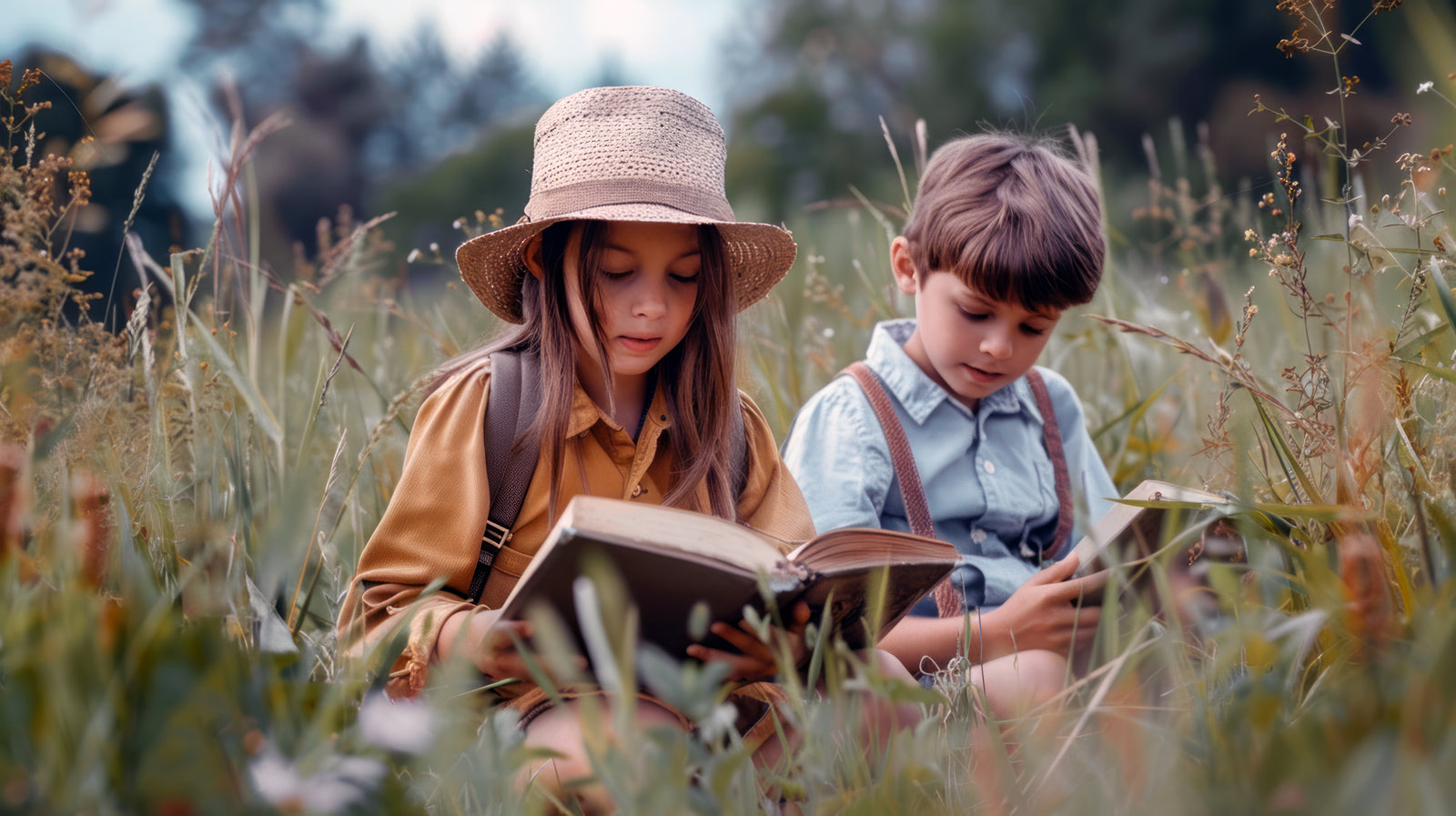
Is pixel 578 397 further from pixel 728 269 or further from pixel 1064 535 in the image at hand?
pixel 1064 535

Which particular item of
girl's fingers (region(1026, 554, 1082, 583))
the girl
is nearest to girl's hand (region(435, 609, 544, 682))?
the girl

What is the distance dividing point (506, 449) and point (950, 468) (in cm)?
91

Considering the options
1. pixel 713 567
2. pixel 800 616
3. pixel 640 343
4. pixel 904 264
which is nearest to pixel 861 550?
pixel 800 616

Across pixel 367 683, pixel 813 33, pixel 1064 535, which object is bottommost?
pixel 1064 535

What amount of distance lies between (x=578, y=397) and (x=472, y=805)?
734mm

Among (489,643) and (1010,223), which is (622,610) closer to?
(489,643)

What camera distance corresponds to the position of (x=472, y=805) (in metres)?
1.17

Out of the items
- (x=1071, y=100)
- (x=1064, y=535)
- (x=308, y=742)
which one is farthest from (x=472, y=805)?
(x=1071, y=100)

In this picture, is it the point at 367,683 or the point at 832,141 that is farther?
the point at 832,141

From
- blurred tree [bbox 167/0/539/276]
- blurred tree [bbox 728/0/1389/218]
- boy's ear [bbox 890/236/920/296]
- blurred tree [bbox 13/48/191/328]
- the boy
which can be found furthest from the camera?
blurred tree [bbox 167/0/539/276]

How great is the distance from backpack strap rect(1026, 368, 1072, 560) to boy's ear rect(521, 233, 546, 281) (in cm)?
107

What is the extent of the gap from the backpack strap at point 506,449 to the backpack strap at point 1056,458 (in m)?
1.09

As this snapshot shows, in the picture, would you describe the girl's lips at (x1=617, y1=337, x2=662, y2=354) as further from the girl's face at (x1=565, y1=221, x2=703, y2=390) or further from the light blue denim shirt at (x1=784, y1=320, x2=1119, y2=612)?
the light blue denim shirt at (x1=784, y1=320, x2=1119, y2=612)

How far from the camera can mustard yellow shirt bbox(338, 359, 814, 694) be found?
1.52 metres
